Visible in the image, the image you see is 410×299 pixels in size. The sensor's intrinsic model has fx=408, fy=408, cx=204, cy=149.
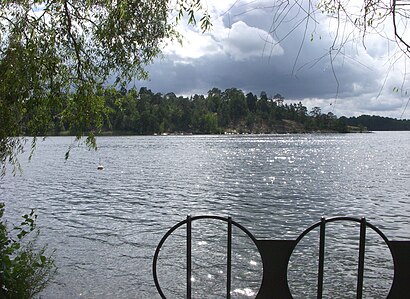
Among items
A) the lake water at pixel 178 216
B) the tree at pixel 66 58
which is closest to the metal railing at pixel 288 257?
the lake water at pixel 178 216

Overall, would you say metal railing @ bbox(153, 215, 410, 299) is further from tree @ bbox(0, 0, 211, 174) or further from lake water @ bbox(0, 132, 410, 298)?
tree @ bbox(0, 0, 211, 174)

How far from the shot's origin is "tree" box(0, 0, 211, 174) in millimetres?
5383

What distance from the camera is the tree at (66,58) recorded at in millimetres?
5383

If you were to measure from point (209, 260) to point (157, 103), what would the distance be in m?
171

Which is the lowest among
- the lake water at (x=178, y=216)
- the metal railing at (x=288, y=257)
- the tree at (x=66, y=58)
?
the lake water at (x=178, y=216)

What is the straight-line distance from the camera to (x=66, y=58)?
22.8 ft

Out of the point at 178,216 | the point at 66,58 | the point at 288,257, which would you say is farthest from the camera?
the point at 178,216

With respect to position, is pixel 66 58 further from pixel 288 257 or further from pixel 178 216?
pixel 178 216

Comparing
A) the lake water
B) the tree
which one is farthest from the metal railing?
the tree

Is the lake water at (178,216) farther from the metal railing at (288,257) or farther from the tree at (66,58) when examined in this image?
the tree at (66,58)

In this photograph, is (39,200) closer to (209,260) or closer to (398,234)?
(209,260)

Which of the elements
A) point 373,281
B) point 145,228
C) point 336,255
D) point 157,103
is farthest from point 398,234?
point 157,103

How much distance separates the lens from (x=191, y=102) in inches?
7795

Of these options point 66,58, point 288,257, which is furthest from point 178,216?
point 288,257
